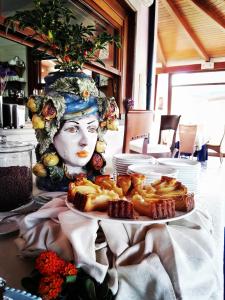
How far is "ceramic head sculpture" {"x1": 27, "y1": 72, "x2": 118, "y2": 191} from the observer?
0.64 meters

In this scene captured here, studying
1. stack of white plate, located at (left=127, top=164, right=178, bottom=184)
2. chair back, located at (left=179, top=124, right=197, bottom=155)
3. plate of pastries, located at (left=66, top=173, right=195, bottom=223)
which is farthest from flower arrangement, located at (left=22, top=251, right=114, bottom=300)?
chair back, located at (left=179, top=124, right=197, bottom=155)

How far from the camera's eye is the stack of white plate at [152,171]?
584 mm

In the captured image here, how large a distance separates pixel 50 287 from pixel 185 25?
4.94 m

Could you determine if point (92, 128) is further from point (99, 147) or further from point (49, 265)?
point (49, 265)

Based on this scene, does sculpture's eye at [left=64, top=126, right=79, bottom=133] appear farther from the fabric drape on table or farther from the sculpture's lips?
the fabric drape on table

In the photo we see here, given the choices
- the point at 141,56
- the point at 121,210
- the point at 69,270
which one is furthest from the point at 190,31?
the point at 69,270

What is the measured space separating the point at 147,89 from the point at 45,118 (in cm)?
251

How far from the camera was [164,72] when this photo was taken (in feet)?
21.0

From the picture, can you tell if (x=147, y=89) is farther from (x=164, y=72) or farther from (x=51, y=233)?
(x=164, y=72)

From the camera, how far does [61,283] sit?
0.87ft

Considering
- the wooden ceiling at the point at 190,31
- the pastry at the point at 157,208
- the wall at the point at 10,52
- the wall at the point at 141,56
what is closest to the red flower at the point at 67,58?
the pastry at the point at 157,208

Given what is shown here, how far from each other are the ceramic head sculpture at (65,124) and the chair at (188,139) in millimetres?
4136

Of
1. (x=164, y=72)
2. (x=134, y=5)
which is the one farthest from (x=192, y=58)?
(x=134, y=5)

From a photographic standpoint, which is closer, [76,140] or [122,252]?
[122,252]
